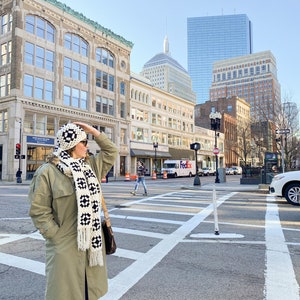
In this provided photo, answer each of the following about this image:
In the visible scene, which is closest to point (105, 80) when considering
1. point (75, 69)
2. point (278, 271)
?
point (75, 69)

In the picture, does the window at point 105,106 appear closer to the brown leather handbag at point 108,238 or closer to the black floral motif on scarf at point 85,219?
the brown leather handbag at point 108,238

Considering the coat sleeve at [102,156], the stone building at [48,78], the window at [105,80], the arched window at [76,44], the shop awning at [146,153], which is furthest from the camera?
the shop awning at [146,153]

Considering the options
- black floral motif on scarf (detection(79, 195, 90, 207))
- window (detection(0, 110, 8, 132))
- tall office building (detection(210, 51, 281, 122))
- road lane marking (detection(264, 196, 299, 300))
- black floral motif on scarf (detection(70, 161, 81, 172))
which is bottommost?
road lane marking (detection(264, 196, 299, 300))

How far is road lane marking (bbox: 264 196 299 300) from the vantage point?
380cm

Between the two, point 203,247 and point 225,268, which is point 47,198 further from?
point 203,247

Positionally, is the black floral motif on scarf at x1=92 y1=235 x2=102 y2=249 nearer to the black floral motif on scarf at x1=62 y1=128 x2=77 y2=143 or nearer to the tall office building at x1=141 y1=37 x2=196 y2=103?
the black floral motif on scarf at x1=62 y1=128 x2=77 y2=143

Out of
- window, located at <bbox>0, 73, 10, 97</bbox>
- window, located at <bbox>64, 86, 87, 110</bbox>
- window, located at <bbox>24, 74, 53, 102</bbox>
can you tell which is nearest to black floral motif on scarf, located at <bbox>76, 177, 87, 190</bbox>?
window, located at <bbox>24, 74, 53, 102</bbox>

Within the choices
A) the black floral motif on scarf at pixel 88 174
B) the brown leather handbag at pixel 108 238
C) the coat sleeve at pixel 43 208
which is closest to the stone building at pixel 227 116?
the brown leather handbag at pixel 108 238

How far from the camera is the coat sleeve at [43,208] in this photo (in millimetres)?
2414

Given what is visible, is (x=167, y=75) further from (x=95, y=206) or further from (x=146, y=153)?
(x=95, y=206)

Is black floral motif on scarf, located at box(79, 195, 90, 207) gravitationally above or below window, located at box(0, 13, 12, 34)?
below

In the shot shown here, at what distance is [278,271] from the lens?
458cm

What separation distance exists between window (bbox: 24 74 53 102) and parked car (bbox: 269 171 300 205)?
1168 inches

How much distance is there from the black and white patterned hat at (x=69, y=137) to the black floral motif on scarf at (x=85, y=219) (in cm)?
59
